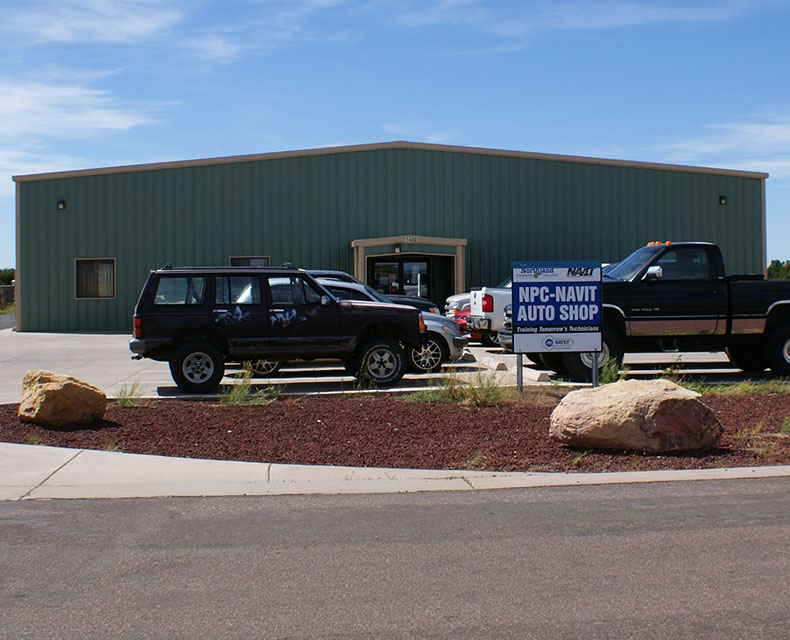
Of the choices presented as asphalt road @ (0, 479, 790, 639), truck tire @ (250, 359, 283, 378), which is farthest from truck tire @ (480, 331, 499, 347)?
asphalt road @ (0, 479, 790, 639)

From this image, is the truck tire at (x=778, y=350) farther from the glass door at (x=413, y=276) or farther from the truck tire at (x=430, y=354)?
the glass door at (x=413, y=276)

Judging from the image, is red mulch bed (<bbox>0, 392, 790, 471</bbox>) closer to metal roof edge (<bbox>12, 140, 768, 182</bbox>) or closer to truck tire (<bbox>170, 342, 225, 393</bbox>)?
truck tire (<bbox>170, 342, 225, 393</bbox>)

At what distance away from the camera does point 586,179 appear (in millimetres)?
30406

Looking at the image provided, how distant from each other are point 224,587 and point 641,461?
4518mm

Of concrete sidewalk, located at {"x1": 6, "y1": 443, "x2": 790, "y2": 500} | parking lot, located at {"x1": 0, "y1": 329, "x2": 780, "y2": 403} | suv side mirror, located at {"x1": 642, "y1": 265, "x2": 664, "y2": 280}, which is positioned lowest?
concrete sidewalk, located at {"x1": 6, "y1": 443, "x2": 790, "y2": 500}

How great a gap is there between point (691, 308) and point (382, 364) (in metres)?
5.22

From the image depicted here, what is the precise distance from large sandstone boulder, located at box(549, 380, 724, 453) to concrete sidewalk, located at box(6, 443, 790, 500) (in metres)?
0.59

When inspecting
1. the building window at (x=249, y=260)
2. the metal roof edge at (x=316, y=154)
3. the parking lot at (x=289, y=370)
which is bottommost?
the parking lot at (x=289, y=370)

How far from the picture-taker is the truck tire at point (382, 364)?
43.9ft

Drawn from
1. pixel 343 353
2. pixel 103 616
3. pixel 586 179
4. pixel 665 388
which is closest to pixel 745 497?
pixel 665 388

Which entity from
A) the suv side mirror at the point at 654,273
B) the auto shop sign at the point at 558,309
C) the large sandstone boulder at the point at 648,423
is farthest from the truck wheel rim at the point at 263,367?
the large sandstone boulder at the point at 648,423

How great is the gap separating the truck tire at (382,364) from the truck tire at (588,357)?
272 cm

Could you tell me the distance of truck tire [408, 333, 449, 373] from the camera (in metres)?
15.2

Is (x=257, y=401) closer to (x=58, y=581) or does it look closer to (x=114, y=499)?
(x=114, y=499)
